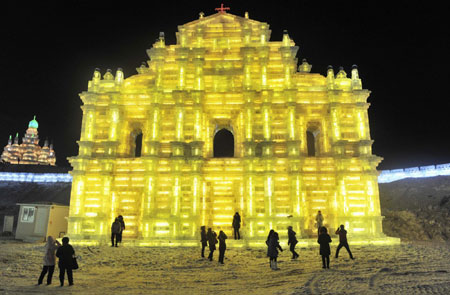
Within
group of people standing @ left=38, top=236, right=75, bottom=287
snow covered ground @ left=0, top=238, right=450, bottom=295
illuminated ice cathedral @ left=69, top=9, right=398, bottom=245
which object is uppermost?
illuminated ice cathedral @ left=69, top=9, right=398, bottom=245

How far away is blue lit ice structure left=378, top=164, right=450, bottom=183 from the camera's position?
159 ft

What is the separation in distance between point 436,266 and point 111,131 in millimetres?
20542

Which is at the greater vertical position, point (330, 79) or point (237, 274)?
point (330, 79)

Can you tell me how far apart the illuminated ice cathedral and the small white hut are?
3.40m

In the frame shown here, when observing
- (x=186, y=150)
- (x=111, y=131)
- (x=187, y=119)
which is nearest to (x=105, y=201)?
(x=111, y=131)

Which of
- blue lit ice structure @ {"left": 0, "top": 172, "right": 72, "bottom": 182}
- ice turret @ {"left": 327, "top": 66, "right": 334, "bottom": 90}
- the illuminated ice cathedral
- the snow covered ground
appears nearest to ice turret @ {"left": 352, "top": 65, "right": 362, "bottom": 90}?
the illuminated ice cathedral

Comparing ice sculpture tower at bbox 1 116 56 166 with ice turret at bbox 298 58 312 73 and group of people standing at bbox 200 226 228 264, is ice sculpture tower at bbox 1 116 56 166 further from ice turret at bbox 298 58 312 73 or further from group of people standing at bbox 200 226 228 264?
group of people standing at bbox 200 226 228 264

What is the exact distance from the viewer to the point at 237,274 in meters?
11.8

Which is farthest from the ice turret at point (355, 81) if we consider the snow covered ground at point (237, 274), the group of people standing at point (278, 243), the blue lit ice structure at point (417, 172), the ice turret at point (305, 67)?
the blue lit ice structure at point (417, 172)

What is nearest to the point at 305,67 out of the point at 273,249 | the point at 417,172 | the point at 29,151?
the point at 273,249

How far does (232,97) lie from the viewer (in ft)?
79.6

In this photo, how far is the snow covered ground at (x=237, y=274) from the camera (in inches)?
367

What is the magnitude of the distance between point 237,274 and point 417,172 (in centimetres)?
4980

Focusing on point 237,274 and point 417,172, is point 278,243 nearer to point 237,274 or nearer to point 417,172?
point 237,274
